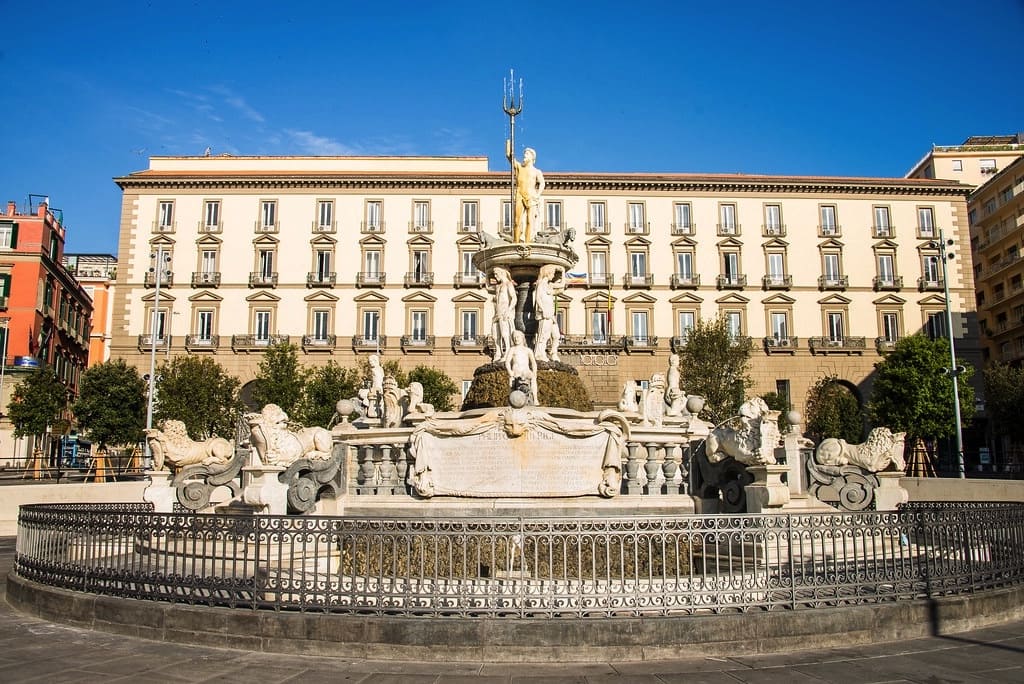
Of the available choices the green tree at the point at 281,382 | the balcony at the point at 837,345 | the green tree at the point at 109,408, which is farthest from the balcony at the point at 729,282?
the green tree at the point at 109,408

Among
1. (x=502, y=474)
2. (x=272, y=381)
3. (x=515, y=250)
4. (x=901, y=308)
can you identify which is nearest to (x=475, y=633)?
(x=502, y=474)

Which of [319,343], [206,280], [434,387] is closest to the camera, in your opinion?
[434,387]

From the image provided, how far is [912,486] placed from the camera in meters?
27.0

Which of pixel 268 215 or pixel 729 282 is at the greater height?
pixel 268 215

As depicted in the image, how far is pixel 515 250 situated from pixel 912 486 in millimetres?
17974

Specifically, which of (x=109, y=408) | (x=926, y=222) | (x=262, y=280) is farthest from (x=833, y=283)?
(x=109, y=408)

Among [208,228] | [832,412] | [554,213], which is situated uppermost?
[554,213]

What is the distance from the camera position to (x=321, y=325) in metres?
54.9

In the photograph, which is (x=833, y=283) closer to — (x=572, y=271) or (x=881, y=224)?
(x=881, y=224)

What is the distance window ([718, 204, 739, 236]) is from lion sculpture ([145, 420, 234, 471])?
48.0m

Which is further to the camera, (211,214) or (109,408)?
(211,214)

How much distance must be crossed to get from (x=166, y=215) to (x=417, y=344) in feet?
66.1

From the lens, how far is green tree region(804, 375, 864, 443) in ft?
163

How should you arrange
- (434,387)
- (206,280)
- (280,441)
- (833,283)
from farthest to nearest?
(833,283) → (206,280) → (434,387) → (280,441)
